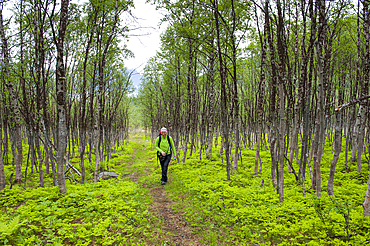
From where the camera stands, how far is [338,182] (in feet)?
22.5

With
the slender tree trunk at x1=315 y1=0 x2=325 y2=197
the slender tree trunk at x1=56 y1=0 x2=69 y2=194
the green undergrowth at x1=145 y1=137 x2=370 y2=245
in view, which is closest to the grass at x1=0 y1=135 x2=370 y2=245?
the green undergrowth at x1=145 y1=137 x2=370 y2=245

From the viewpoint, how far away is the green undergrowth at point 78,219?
3.47 meters

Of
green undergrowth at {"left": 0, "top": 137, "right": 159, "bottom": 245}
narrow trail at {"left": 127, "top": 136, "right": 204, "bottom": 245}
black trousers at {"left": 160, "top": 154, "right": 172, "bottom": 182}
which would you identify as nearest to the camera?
green undergrowth at {"left": 0, "top": 137, "right": 159, "bottom": 245}

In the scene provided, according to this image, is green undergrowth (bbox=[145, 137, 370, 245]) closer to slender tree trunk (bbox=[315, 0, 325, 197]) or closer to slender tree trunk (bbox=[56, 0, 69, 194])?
slender tree trunk (bbox=[315, 0, 325, 197])

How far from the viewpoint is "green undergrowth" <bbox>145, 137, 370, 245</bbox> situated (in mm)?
3527

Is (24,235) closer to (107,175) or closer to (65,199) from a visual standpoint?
(65,199)

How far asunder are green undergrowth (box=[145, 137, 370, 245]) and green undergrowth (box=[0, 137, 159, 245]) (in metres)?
1.31

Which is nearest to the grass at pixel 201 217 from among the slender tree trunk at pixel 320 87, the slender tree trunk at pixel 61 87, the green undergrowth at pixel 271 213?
the green undergrowth at pixel 271 213

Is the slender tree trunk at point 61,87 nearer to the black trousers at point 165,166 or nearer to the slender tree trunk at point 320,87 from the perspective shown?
the black trousers at point 165,166

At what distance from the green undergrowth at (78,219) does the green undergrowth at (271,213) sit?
1.31 metres

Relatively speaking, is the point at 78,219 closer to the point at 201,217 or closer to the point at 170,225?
the point at 170,225

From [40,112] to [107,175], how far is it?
14.8 feet

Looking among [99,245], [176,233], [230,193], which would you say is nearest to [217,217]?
[176,233]

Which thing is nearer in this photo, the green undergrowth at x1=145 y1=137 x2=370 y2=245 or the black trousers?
the green undergrowth at x1=145 y1=137 x2=370 y2=245
